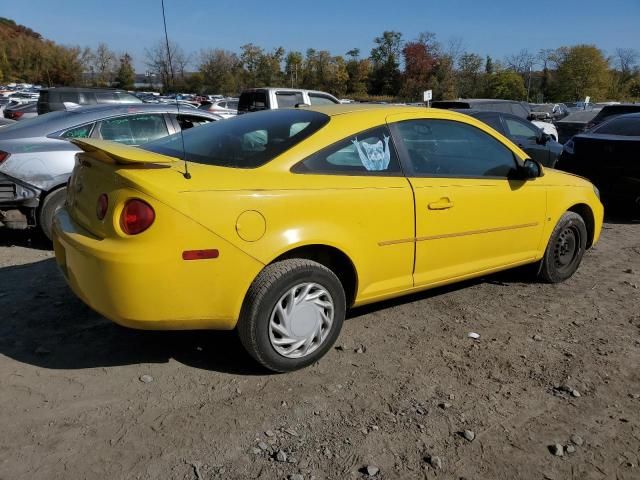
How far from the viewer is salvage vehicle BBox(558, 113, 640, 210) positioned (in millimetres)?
7531

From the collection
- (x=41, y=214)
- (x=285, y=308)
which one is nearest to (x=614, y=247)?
(x=285, y=308)

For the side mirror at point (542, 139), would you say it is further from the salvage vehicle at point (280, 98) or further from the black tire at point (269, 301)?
the black tire at point (269, 301)

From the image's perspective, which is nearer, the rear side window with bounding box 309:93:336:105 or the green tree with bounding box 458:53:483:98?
the rear side window with bounding box 309:93:336:105

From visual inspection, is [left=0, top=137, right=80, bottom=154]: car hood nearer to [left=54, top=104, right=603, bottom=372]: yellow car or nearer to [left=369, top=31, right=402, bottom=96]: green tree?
[left=54, top=104, right=603, bottom=372]: yellow car

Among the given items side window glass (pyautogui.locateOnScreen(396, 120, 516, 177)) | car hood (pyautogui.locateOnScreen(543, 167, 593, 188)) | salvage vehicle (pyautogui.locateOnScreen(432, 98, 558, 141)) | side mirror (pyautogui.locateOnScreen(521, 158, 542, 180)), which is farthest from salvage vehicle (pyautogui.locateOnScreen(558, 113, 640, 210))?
side window glass (pyautogui.locateOnScreen(396, 120, 516, 177))

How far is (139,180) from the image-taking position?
282cm

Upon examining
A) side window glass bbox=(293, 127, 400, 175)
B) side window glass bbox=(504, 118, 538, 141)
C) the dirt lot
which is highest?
side window glass bbox=(293, 127, 400, 175)

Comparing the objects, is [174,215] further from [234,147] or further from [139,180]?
[234,147]

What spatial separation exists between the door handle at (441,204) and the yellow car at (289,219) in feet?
0.04

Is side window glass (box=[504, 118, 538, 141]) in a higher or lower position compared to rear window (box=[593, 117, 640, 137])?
lower

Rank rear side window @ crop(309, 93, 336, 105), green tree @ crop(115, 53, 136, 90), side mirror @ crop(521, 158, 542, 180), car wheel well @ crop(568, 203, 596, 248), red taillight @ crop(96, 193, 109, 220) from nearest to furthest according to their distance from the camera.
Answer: red taillight @ crop(96, 193, 109, 220) → side mirror @ crop(521, 158, 542, 180) → car wheel well @ crop(568, 203, 596, 248) → rear side window @ crop(309, 93, 336, 105) → green tree @ crop(115, 53, 136, 90)

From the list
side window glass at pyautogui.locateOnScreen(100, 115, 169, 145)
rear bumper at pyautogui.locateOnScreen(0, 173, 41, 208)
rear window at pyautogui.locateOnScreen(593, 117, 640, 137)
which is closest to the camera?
rear bumper at pyautogui.locateOnScreen(0, 173, 41, 208)

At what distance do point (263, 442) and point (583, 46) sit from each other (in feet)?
231

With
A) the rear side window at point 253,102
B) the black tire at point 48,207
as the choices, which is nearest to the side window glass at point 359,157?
the black tire at point 48,207
